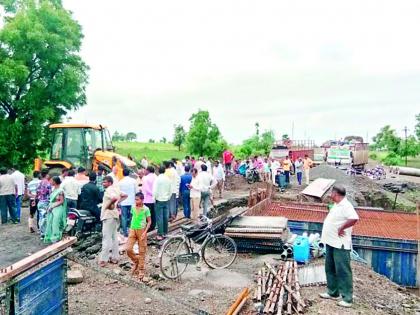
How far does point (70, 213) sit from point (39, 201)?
132cm

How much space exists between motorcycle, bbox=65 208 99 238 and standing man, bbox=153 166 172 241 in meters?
1.45

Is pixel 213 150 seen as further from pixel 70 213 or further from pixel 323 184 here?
pixel 70 213

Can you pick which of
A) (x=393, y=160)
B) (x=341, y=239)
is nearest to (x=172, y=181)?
(x=341, y=239)

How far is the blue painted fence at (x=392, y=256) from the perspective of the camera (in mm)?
11594

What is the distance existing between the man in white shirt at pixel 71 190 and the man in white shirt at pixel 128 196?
103 centimetres

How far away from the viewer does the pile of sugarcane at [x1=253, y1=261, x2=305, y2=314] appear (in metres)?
6.65

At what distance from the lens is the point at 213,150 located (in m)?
29.4

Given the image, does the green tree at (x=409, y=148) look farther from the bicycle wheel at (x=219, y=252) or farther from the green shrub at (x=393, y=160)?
the bicycle wheel at (x=219, y=252)

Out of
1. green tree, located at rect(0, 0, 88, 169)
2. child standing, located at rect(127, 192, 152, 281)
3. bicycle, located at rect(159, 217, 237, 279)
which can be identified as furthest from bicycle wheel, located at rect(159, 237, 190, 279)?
green tree, located at rect(0, 0, 88, 169)

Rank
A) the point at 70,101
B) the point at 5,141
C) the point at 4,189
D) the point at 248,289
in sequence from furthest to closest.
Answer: the point at 70,101
the point at 5,141
the point at 4,189
the point at 248,289

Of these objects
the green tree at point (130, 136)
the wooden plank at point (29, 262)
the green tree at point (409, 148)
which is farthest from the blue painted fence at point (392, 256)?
the green tree at point (130, 136)

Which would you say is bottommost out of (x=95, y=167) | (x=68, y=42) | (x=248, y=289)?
(x=248, y=289)

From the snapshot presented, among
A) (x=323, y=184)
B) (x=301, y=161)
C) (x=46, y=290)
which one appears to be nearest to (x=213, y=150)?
(x=301, y=161)

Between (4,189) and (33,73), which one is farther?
(33,73)
